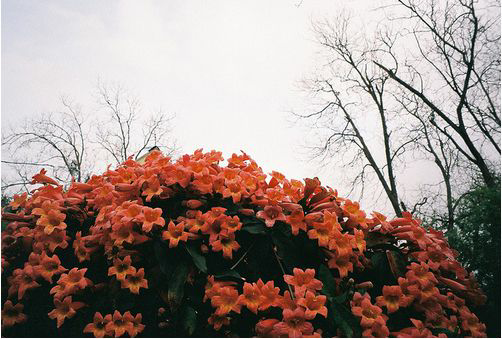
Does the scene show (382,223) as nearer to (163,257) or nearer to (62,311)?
(163,257)

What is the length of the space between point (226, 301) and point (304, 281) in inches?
10.6

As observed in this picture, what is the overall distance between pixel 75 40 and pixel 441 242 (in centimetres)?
386

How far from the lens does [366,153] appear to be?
1248 centimetres

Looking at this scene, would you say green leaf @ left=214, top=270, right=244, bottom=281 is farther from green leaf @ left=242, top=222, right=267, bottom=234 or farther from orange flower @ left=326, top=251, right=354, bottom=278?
orange flower @ left=326, top=251, right=354, bottom=278

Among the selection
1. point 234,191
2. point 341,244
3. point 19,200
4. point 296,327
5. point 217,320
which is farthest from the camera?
point 19,200

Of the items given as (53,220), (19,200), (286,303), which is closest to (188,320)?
(286,303)

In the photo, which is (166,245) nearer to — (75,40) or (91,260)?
Answer: (91,260)

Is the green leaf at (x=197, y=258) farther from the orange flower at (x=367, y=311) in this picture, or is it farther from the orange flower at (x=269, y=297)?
the orange flower at (x=367, y=311)

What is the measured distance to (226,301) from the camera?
1110 millimetres

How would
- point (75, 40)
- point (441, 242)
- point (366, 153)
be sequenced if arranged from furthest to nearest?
point (366, 153) → point (75, 40) → point (441, 242)

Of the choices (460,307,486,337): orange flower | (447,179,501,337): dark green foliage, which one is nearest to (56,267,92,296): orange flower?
(460,307,486,337): orange flower

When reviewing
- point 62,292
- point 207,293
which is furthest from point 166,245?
point 62,292

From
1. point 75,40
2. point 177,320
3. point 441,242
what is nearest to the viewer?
point 177,320

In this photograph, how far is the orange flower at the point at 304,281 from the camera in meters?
1.11
